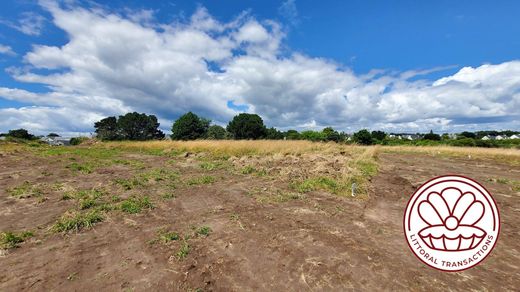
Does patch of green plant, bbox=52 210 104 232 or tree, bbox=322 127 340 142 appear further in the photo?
tree, bbox=322 127 340 142

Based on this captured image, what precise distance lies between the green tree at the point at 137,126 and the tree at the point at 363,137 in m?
41.8

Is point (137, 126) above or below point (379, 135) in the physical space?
above

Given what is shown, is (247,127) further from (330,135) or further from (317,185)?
(317,185)

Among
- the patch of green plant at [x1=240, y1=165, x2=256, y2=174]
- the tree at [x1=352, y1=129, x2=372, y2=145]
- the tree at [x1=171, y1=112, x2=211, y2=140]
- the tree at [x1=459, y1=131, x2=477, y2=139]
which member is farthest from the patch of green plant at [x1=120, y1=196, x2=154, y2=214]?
the tree at [x1=459, y1=131, x2=477, y2=139]

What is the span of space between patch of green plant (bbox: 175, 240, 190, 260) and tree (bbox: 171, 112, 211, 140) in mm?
44481

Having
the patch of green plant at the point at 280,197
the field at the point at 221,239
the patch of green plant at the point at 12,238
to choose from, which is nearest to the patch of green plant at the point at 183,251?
the field at the point at 221,239

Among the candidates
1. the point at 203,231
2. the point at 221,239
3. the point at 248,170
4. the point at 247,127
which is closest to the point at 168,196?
the point at 203,231

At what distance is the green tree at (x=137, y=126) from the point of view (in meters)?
47.8

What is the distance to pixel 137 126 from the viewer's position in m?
49.6

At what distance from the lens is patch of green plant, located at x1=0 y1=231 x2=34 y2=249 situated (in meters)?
3.37

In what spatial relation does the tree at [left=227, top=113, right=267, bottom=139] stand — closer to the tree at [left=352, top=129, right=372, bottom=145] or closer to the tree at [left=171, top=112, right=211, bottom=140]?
the tree at [left=171, top=112, right=211, bottom=140]

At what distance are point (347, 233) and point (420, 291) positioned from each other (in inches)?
57.7

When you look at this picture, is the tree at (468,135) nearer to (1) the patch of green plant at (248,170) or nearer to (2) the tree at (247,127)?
(2) the tree at (247,127)

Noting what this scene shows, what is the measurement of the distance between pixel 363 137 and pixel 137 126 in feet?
151
